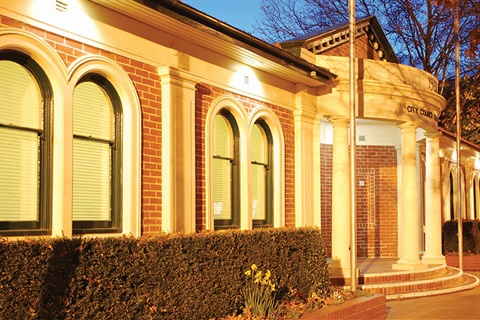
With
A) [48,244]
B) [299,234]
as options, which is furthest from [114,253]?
[299,234]

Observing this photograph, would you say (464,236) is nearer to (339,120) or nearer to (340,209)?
(340,209)

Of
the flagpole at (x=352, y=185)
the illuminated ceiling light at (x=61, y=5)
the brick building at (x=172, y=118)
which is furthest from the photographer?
the flagpole at (x=352, y=185)

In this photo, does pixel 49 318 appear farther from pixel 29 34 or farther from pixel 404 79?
pixel 404 79

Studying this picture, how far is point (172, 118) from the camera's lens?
9.73 meters

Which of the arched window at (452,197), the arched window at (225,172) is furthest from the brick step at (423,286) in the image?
the arched window at (452,197)

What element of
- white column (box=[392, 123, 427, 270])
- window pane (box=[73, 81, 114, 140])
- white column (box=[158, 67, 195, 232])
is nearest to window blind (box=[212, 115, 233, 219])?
white column (box=[158, 67, 195, 232])

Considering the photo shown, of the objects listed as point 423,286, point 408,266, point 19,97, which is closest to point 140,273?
point 19,97

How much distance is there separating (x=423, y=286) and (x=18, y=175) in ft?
31.5

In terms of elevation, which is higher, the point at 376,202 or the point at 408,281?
the point at 376,202

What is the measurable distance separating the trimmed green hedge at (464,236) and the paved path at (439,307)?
284 inches

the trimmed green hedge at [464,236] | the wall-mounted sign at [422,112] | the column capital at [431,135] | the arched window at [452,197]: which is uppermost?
the wall-mounted sign at [422,112]

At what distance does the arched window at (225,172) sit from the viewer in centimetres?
1133

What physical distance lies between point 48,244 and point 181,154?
3.85 m

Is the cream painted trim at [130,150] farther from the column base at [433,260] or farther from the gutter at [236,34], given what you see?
the column base at [433,260]
